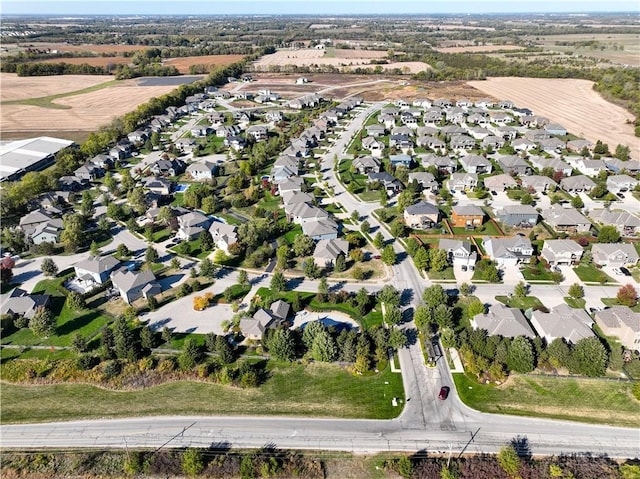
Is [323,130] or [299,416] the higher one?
[323,130]

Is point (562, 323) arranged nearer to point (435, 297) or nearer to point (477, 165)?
point (435, 297)

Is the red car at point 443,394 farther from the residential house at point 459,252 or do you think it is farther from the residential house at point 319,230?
the residential house at point 319,230

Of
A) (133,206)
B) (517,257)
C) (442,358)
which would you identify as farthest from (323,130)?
(442,358)

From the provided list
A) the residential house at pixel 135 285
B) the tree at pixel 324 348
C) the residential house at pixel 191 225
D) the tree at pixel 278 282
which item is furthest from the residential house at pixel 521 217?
the residential house at pixel 135 285

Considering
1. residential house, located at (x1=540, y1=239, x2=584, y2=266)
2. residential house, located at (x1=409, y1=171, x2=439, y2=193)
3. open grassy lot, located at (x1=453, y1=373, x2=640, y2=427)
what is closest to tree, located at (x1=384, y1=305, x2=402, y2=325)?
open grassy lot, located at (x1=453, y1=373, x2=640, y2=427)

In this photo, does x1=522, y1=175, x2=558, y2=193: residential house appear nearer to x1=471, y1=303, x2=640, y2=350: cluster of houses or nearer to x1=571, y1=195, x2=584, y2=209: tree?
x1=571, y1=195, x2=584, y2=209: tree

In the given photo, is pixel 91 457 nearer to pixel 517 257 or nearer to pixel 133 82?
pixel 517 257

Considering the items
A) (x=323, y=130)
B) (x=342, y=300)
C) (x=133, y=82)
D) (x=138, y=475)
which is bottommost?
(x=138, y=475)
